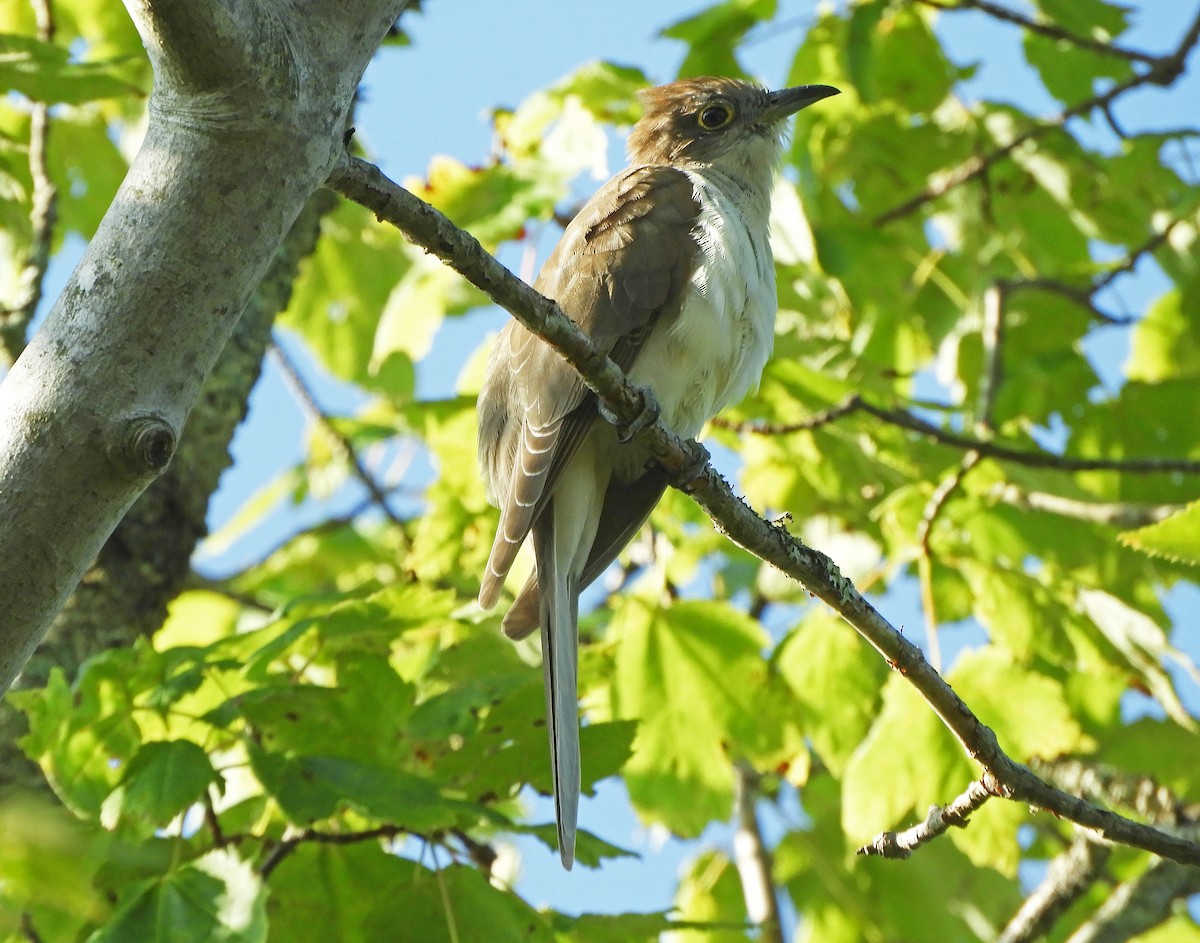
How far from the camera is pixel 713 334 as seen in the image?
163 inches

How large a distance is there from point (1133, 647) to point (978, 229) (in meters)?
2.46

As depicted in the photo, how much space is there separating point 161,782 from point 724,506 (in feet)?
4.66

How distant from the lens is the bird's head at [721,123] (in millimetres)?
5371

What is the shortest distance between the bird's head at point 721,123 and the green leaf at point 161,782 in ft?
10.9

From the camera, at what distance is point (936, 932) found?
5.68 meters

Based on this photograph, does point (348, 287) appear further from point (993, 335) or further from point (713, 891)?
point (713, 891)

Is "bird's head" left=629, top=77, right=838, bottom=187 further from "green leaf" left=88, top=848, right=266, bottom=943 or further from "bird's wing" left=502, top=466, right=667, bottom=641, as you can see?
"green leaf" left=88, top=848, right=266, bottom=943

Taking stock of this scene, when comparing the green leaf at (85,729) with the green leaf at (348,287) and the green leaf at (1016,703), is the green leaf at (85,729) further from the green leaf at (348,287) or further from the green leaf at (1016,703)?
the green leaf at (348,287)

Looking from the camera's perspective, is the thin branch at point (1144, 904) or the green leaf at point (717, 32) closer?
the thin branch at point (1144, 904)

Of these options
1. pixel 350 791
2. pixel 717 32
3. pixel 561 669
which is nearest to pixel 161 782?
pixel 350 791

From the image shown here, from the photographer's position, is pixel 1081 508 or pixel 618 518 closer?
pixel 618 518

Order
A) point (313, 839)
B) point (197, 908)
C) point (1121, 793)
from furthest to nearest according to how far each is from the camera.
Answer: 1. point (1121, 793)
2. point (313, 839)
3. point (197, 908)

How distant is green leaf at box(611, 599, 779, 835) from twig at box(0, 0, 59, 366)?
2.26m

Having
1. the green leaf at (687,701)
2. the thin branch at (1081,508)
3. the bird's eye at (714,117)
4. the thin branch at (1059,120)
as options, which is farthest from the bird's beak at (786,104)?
the green leaf at (687,701)
